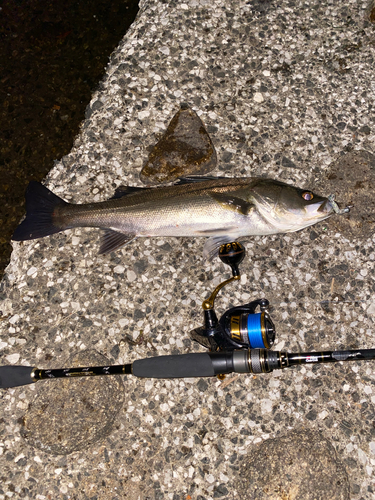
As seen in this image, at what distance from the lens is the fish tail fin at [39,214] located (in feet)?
11.3

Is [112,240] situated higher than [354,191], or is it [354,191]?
[354,191]

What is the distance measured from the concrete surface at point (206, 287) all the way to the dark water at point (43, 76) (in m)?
0.23

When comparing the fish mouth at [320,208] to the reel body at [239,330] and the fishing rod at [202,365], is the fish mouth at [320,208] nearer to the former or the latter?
the reel body at [239,330]

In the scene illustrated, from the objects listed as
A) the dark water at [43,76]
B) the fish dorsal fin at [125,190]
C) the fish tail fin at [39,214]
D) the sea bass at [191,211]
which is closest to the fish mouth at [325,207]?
the sea bass at [191,211]

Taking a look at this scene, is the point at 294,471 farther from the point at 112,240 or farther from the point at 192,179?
the point at 192,179

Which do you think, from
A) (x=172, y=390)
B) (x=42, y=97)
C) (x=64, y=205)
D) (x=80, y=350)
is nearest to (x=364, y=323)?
(x=172, y=390)

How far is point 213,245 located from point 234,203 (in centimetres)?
39

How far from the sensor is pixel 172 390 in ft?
11.0

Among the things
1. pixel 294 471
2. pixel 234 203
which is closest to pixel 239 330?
pixel 234 203

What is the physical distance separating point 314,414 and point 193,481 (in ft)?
3.47

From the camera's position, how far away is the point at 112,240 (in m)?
3.50

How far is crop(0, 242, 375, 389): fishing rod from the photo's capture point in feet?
9.30

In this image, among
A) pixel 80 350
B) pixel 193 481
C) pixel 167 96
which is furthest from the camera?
pixel 167 96

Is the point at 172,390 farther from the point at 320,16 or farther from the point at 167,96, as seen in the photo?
the point at 320,16
